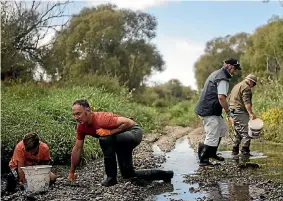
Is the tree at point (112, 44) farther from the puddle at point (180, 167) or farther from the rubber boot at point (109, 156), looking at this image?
the rubber boot at point (109, 156)

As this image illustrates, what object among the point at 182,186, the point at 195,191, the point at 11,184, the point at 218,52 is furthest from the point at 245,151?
the point at 218,52

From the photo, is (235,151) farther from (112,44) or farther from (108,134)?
(112,44)

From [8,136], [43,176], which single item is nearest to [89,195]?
[43,176]

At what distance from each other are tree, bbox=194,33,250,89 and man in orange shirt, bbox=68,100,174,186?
57178mm

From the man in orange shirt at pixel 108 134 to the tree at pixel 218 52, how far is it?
188 feet

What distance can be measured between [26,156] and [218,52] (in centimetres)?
6055

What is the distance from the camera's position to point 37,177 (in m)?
6.59

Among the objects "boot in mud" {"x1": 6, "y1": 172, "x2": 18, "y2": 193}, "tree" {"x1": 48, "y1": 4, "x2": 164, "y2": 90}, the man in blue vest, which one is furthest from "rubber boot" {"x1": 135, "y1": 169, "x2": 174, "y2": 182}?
"tree" {"x1": 48, "y1": 4, "x2": 164, "y2": 90}

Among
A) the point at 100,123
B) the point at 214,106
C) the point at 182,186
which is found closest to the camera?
the point at 100,123

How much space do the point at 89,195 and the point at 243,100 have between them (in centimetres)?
491

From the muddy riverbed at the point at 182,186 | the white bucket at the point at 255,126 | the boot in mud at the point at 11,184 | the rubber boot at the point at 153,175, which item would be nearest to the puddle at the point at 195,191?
the muddy riverbed at the point at 182,186

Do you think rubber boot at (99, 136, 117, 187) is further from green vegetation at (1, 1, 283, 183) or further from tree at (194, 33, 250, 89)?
tree at (194, 33, 250, 89)

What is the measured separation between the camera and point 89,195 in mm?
6254

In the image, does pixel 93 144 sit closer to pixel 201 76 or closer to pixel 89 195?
pixel 89 195
